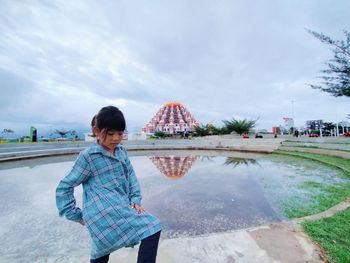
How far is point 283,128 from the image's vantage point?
34562mm

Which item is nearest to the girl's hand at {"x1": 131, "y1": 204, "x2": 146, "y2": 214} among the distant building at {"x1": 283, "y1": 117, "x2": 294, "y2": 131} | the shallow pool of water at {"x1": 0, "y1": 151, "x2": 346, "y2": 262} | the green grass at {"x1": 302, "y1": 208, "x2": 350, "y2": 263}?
the shallow pool of water at {"x1": 0, "y1": 151, "x2": 346, "y2": 262}

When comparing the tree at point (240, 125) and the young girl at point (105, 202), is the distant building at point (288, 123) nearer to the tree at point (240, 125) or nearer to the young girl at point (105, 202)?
the tree at point (240, 125)

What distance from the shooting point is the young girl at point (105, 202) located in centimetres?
110

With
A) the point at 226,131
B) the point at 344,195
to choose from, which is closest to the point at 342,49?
the point at 344,195

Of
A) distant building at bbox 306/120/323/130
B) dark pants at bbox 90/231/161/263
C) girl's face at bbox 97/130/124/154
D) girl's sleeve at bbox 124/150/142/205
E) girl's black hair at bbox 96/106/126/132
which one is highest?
distant building at bbox 306/120/323/130

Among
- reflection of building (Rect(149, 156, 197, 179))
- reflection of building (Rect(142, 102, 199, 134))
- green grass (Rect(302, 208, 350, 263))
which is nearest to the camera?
green grass (Rect(302, 208, 350, 263))

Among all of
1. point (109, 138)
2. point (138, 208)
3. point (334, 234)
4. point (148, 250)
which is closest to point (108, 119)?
point (109, 138)

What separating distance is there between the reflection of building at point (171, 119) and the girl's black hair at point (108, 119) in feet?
196

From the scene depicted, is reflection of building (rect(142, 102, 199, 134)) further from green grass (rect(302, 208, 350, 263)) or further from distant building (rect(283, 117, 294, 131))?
green grass (rect(302, 208, 350, 263))

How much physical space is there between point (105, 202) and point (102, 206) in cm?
2

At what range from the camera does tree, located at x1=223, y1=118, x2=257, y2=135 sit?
23062mm

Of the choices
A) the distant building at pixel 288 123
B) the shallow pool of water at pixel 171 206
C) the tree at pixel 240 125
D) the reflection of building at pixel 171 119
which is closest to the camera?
the shallow pool of water at pixel 171 206

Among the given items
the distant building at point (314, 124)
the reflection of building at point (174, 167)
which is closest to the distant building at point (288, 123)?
the distant building at point (314, 124)

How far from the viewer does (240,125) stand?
76.4ft
